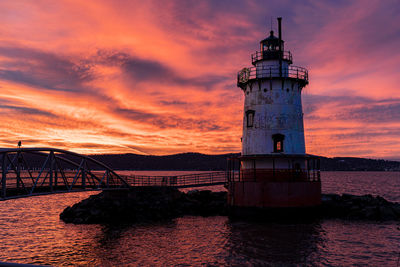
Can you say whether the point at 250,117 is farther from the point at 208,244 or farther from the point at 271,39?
the point at 208,244

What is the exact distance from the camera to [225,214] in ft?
113

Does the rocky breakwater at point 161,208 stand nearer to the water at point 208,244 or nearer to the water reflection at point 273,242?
the water at point 208,244

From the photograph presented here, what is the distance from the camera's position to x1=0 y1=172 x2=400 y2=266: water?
1956cm

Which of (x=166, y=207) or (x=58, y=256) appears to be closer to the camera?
(x=58, y=256)

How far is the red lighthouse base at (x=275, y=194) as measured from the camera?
29219 mm

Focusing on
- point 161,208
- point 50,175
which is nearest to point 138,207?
point 161,208

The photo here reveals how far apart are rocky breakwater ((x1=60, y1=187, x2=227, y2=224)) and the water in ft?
7.76

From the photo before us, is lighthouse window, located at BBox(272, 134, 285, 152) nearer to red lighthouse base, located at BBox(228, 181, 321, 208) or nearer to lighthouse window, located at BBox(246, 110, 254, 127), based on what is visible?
lighthouse window, located at BBox(246, 110, 254, 127)

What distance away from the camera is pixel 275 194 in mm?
29281

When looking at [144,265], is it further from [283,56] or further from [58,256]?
[283,56]

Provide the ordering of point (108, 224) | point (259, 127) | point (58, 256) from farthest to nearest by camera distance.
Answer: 1. point (259, 127)
2. point (108, 224)
3. point (58, 256)

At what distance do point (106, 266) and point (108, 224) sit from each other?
12393 mm

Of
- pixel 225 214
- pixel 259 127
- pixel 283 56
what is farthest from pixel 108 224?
pixel 283 56

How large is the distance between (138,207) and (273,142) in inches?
601
